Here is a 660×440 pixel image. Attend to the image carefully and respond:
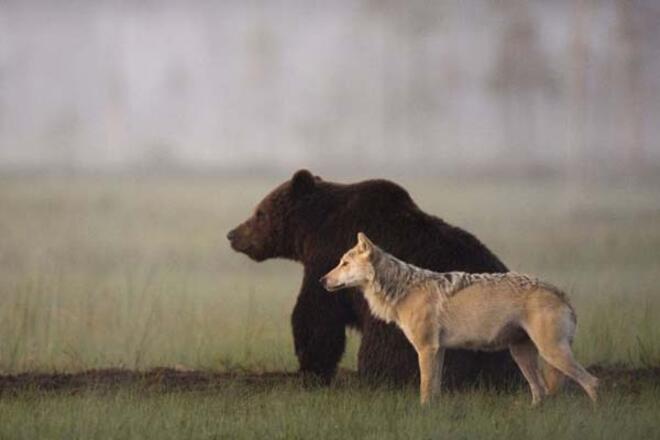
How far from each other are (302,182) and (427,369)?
163 centimetres

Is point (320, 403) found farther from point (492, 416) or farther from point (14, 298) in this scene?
point (14, 298)

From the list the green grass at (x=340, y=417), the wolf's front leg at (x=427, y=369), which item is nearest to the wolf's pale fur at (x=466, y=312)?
the wolf's front leg at (x=427, y=369)

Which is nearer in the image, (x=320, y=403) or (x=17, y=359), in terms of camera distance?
(x=320, y=403)

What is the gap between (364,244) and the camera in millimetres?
7754

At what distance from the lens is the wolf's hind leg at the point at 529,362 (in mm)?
7859

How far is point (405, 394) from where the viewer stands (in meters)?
8.02

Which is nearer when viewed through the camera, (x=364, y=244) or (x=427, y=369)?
(x=427, y=369)

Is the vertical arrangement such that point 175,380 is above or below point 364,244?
below

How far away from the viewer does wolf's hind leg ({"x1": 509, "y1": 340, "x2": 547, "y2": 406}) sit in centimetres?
786

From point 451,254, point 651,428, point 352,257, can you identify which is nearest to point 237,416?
point 352,257

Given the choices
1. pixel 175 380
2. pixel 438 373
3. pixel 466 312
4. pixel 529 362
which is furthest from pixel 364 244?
pixel 175 380

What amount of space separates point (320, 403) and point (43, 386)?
6.20ft

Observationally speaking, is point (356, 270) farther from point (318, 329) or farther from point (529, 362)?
point (529, 362)

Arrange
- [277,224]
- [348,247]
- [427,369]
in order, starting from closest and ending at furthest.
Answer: [427,369]
[348,247]
[277,224]
